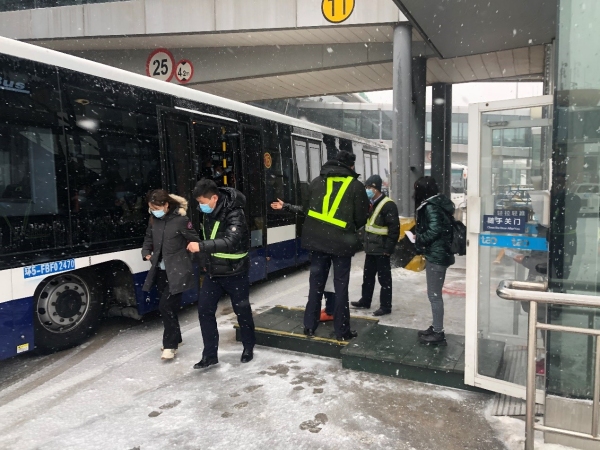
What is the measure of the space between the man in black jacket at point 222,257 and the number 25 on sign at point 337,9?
22.3 feet

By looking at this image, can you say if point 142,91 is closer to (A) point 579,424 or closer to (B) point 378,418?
(B) point 378,418

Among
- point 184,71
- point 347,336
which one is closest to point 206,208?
point 347,336

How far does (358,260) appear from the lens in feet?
37.1

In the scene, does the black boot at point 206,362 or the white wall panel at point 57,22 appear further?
the white wall panel at point 57,22

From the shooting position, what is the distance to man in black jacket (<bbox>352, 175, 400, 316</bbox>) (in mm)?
6277

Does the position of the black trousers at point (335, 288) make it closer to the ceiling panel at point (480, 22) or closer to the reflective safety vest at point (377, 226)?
the reflective safety vest at point (377, 226)

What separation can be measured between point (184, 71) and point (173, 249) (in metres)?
10.1

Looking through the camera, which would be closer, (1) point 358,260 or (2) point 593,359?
(2) point 593,359

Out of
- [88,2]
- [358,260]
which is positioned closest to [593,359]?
[358,260]

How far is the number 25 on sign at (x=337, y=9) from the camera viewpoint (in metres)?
9.93

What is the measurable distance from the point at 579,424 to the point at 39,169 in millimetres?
4902

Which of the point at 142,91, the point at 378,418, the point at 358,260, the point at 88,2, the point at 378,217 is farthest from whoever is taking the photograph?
the point at 88,2

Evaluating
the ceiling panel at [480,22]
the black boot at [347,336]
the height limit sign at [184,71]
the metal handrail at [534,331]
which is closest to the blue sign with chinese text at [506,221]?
the metal handrail at [534,331]

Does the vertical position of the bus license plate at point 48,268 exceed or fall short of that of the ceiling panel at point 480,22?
it falls short
